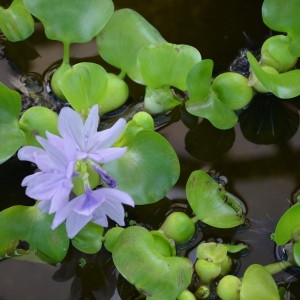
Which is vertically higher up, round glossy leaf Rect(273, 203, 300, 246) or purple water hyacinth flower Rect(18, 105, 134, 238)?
purple water hyacinth flower Rect(18, 105, 134, 238)

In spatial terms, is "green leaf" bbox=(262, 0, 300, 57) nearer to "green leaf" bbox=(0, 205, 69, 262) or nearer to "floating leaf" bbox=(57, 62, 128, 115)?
"floating leaf" bbox=(57, 62, 128, 115)


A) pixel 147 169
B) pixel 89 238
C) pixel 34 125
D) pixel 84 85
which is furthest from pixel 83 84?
pixel 89 238

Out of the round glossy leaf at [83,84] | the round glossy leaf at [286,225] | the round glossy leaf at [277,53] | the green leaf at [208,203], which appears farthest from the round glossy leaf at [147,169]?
the round glossy leaf at [277,53]

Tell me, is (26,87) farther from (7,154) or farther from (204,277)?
(204,277)

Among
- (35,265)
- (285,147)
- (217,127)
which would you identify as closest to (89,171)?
(35,265)

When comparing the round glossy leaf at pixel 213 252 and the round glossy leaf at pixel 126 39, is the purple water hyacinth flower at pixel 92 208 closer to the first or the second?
the round glossy leaf at pixel 213 252

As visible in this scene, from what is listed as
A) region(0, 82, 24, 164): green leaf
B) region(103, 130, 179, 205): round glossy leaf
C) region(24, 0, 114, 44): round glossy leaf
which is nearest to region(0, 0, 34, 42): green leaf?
region(24, 0, 114, 44): round glossy leaf

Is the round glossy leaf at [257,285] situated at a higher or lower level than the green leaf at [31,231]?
lower
